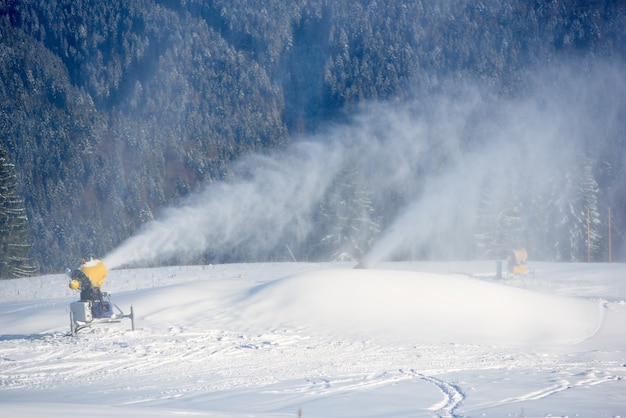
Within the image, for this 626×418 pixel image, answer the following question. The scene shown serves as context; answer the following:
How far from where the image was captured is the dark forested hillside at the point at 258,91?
6331 centimetres

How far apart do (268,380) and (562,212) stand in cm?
4813

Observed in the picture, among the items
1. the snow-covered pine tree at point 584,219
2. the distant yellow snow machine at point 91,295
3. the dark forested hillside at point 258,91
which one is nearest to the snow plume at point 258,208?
the dark forested hillside at point 258,91

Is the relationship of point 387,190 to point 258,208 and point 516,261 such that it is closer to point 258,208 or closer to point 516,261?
point 258,208

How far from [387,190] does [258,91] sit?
62.3 m

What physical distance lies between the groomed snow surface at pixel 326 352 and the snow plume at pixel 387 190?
10.4 m

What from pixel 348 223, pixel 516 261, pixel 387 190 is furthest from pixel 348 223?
pixel 516 261

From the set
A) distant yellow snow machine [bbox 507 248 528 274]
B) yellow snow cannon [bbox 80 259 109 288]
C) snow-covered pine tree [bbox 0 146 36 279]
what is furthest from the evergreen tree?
yellow snow cannon [bbox 80 259 109 288]

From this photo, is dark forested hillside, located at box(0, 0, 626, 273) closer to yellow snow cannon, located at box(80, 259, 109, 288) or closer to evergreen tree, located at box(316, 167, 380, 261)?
evergreen tree, located at box(316, 167, 380, 261)

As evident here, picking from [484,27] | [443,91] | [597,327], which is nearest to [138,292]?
[597,327]

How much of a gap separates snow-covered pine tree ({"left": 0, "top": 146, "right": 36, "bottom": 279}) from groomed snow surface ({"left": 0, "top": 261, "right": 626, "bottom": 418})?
20131 millimetres

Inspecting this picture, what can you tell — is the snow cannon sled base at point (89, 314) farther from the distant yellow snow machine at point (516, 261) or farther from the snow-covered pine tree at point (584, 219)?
the snow-covered pine tree at point (584, 219)

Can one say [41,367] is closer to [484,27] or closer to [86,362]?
[86,362]

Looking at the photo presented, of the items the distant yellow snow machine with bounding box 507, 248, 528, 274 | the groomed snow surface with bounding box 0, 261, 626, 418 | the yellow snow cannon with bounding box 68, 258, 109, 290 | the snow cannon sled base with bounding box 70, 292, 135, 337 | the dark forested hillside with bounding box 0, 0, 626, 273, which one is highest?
the dark forested hillside with bounding box 0, 0, 626, 273

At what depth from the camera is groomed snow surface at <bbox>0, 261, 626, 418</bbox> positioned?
8875 millimetres
